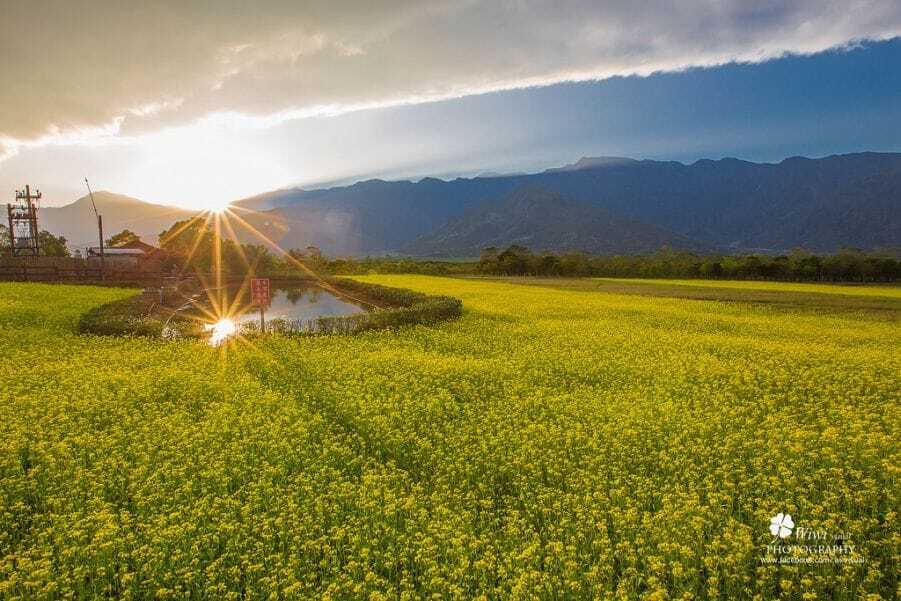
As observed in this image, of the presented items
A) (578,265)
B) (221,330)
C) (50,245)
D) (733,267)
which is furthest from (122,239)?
(733,267)

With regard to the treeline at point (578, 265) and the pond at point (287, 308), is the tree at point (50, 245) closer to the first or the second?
the treeline at point (578, 265)

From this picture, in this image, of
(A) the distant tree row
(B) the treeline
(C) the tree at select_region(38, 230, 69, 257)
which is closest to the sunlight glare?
(B) the treeline

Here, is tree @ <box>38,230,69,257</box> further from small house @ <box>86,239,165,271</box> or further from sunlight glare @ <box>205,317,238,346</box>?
sunlight glare @ <box>205,317,238,346</box>

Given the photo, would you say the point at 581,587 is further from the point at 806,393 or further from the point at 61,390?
the point at 61,390

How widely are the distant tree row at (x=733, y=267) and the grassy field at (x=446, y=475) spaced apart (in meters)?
61.0

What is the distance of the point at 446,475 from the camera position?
973cm

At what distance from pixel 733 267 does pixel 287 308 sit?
63.8 m

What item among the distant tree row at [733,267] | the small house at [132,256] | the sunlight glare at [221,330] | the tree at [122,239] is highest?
the tree at [122,239]

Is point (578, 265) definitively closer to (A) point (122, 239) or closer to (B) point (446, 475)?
(A) point (122, 239)

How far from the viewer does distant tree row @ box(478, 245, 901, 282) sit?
6882cm

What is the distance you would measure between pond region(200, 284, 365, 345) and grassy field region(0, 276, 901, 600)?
371 inches

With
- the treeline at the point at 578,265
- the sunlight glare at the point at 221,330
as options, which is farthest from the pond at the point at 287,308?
the treeline at the point at 578,265

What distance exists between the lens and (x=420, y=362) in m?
18.8

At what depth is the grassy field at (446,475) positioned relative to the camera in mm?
6867
